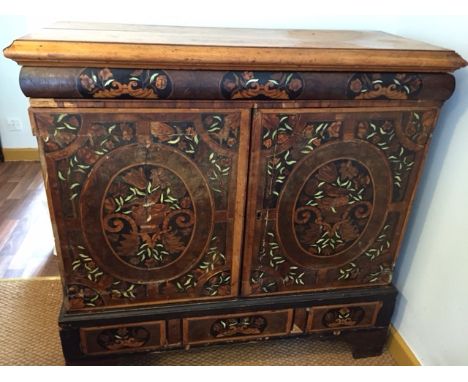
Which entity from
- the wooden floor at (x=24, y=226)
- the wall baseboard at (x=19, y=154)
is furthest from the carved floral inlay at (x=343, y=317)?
the wall baseboard at (x=19, y=154)

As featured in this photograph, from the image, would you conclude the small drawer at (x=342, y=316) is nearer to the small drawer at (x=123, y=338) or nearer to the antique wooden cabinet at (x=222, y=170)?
the antique wooden cabinet at (x=222, y=170)

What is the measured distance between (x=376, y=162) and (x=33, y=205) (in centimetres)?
188

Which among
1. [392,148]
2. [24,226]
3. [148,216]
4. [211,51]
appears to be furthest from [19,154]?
[392,148]

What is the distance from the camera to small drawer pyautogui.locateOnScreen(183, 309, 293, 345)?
123cm

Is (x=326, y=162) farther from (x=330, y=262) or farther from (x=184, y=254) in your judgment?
(x=184, y=254)

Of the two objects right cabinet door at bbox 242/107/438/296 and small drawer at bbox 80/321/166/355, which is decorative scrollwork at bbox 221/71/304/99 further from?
small drawer at bbox 80/321/166/355

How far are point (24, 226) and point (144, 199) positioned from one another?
1345mm

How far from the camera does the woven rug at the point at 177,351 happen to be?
4.57 ft

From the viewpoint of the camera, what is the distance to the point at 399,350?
142 centimetres

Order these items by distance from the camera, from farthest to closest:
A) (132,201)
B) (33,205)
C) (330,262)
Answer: (33,205) < (330,262) < (132,201)

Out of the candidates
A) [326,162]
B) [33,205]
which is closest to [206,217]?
[326,162]

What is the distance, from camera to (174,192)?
1.03 meters

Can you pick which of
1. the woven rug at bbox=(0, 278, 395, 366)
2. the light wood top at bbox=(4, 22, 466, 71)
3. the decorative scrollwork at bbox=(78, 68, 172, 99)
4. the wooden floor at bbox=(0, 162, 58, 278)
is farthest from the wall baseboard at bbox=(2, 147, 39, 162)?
the decorative scrollwork at bbox=(78, 68, 172, 99)

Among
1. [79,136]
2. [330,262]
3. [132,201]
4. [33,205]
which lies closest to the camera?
[79,136]
